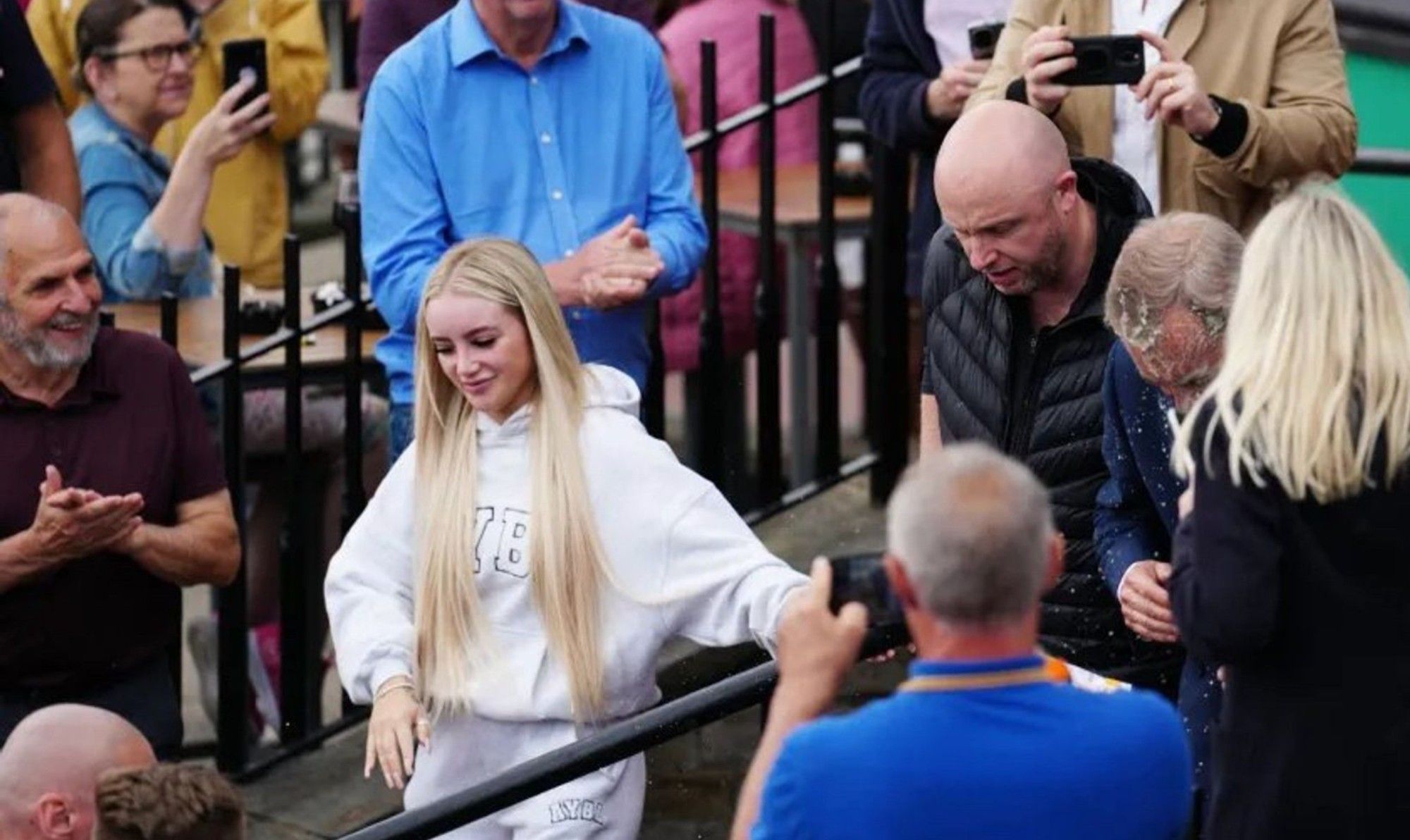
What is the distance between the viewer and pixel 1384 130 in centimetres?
817

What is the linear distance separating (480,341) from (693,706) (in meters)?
0.88

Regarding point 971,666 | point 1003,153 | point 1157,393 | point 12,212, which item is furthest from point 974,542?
point 12,212

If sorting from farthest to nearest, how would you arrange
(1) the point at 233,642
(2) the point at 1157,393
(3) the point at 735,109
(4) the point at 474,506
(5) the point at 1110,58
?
(3) the point at 735,109, (1) the point at 233,642, (5) the point at 1110,58, (4) the point at 474,506, (2) the point at 1157,393

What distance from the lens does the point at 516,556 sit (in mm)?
5309

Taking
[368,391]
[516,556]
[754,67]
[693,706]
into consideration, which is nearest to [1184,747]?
[693,706]

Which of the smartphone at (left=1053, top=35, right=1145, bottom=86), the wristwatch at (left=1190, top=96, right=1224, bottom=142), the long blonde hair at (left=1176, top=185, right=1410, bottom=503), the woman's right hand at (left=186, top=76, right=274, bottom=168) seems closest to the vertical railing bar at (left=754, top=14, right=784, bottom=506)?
the woman's right hand at (left=186, top=76, right=274, bottom=168)

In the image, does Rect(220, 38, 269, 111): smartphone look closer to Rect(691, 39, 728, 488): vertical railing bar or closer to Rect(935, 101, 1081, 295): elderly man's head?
Rect(691, 39, 728, 488): vertical railing bar

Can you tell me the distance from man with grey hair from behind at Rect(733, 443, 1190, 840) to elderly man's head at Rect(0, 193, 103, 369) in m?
3.15

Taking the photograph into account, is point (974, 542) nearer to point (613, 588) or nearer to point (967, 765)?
point (967, 765)

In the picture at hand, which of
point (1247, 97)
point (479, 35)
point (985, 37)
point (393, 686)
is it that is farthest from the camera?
point (985, 37)

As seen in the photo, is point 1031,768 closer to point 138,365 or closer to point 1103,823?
point 1103,823

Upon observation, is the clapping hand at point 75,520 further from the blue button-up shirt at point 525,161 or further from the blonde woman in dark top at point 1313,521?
the blonde woman in dark top at point 1313,521

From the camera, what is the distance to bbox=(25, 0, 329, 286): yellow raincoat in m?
8.41

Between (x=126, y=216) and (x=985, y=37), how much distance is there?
2429 millimetres
